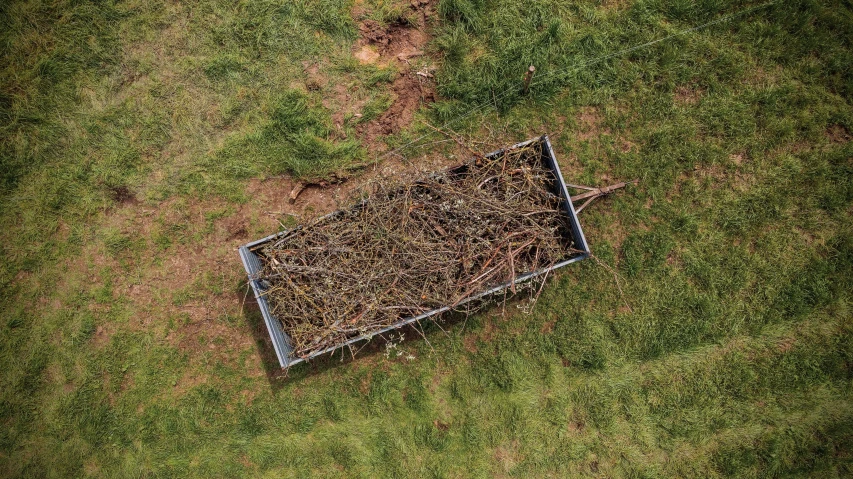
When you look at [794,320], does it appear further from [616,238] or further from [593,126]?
[593,126]

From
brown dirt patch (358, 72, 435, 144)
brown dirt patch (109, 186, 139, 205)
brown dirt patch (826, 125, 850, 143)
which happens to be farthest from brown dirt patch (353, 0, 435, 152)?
brown dirt patch (826, 125, 850, 143)

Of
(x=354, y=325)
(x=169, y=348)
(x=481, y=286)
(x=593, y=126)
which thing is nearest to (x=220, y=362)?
(x=169, y=348)

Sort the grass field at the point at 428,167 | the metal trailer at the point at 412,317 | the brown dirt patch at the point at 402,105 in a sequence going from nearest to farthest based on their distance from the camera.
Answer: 1. the metal trailer at the point at 412,317
2. the grass field at the point at 428,167
3. the brown dirt patch at the point at 402,105

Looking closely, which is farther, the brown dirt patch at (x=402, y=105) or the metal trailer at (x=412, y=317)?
the brown dirt patch at (x=402, y=105)

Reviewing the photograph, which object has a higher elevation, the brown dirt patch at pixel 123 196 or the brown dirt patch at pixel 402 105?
the brown dirt patch at pixel 402 105

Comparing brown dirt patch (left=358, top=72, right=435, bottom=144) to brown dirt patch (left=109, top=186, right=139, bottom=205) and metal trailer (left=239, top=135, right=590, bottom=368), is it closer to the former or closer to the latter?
metal trailer (left=239, top=135, right=590, bottom=368)

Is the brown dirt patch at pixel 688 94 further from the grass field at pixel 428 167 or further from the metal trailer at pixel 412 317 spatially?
the metal trailer at pixel 412 317

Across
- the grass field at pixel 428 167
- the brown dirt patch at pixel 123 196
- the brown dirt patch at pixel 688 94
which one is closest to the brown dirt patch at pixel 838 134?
the grass field at pixel 428 167
